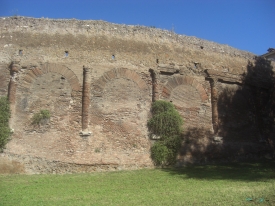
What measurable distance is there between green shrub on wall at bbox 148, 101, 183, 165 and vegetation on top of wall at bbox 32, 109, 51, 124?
3.92 m

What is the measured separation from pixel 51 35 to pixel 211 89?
7420mm

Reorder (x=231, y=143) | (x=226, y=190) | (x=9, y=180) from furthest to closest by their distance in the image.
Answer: (x=231, y=143) < (x=9, y=180) < (x=226, y=190)

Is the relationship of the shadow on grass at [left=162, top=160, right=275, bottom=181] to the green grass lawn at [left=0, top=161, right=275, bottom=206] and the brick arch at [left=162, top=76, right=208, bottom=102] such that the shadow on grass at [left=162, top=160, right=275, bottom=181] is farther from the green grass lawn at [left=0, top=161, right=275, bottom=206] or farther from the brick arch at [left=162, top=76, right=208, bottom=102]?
the brick arch at [left=162, top=76, right=208, bottom=102]

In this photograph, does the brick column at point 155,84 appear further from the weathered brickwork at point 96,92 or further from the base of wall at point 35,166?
the base of wall at point 35,166

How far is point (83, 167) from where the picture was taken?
11.0m

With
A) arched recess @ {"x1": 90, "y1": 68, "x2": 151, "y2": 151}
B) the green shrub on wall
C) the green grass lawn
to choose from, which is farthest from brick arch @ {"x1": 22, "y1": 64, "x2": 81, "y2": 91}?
the green grass lawn

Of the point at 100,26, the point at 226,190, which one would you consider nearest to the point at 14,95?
the point at 100,26

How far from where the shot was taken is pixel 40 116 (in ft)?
36.7

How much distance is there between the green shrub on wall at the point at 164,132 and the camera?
1192 cm

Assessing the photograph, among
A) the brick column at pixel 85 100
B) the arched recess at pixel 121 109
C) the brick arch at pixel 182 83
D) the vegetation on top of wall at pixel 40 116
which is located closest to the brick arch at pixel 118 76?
the arched recess at pixel 121 109

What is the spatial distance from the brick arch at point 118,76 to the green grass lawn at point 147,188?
131 inches

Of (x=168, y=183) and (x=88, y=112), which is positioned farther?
(x=88, y=112)

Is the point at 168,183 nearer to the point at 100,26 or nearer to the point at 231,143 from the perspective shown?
the point at 231,143

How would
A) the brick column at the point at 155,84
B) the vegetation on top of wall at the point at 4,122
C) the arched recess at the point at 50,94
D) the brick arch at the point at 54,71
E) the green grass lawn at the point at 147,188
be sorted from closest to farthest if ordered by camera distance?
the green grass lawn at the point at 147,188 < the vegetation on top of wall at the point at 4,122 < the arched recess at the point at 50,94 < the brick arch at the point at 54,71 < the brick column at the point at 155,84
